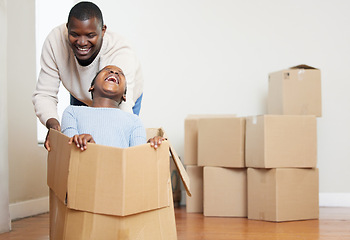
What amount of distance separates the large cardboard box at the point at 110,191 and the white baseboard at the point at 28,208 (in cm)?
165

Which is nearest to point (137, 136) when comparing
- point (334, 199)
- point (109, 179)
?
point (109, 179)

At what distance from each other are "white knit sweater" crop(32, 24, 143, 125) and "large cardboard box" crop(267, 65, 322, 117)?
1501 millimetres

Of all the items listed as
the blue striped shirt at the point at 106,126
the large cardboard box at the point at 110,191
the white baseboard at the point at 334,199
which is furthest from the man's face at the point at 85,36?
the white baseboard at the point at 334,199

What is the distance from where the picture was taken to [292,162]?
298 centimetres

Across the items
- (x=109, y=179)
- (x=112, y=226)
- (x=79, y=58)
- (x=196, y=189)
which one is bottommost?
(x=196, y=189)

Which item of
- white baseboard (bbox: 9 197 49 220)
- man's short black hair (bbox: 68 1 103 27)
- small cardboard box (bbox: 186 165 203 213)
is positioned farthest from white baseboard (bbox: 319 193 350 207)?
man's short black hair (bbox: 68 1 103 27)

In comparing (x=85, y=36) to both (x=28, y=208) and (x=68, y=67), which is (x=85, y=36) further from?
(x=28, y=208)

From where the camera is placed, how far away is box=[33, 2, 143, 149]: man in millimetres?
1780

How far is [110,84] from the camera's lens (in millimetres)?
1715

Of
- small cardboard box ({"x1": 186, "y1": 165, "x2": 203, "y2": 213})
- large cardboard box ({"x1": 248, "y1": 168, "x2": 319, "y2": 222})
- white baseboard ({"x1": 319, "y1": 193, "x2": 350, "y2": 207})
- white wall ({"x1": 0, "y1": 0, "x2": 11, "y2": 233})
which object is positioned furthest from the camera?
white baseboard ({"x1": 319, "y1": 193, "x2": 350, "y2": 207})

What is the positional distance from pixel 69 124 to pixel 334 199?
2564mm

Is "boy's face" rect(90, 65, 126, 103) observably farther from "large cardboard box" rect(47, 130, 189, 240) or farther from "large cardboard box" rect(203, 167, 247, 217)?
"large cardboard box" rect(203, 167, 247, 217)

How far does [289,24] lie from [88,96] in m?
2.17

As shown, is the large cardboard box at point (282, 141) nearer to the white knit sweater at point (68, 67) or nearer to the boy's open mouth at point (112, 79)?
the white knit sweater at point (68, 67)
